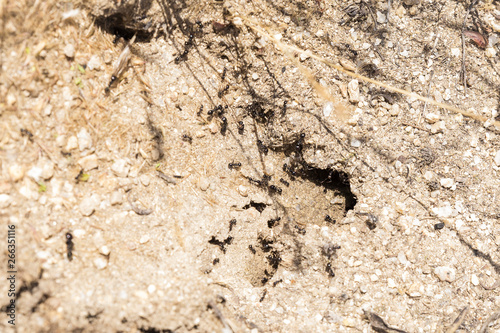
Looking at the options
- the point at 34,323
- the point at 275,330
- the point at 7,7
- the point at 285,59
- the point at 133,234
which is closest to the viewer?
the point at 7,7

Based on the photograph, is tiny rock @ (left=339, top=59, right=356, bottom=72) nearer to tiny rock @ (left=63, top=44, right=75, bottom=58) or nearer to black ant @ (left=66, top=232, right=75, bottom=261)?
tiny rock @ (left=63, top=44, right=75, bottom=58)

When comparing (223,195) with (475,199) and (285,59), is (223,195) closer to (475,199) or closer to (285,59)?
(285,59)

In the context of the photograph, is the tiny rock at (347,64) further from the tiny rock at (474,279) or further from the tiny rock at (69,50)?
the tiny rock at (69,50)

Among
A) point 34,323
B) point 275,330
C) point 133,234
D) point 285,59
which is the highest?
point 285,59

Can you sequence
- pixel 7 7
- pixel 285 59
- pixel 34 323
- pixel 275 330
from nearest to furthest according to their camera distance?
1. pixel 7 7
2. pixel 34 323
3. pixel 275 330
4. pixel 285 59

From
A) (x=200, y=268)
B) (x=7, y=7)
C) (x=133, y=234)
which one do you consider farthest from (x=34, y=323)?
(x=7, y=7)

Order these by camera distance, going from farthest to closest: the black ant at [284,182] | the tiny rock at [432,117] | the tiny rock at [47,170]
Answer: the black ant at [284,182] → the tiny rock at [432,117] → the tiny rock at [47,170]

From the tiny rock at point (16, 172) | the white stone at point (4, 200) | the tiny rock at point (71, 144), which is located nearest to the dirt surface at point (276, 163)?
the tiny rock at point (71, 144)
